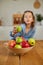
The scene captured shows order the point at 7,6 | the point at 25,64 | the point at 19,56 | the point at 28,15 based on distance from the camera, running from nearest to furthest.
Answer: the point at 25,64 < the point at 19,56 < the point at 28,15 < the point at 7,6

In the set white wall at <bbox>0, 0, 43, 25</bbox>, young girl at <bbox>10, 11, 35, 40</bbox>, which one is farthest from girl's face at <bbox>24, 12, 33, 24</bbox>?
white wall at <bbox>0, 0, 43, 25</bbox>

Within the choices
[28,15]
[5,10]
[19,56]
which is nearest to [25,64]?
[19,56]

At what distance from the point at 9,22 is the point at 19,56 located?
4.03m

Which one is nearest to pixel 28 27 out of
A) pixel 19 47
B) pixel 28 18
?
pixel 28 18

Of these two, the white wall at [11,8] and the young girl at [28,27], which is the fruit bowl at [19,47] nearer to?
the young girl at [28,27]

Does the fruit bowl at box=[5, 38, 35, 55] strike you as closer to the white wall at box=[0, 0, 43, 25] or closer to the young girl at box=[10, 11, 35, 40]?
the young girl at box=[10, 11, 35, 40]

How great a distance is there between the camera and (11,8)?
5.28 m

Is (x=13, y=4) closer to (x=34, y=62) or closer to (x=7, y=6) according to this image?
(x=7, y=6)

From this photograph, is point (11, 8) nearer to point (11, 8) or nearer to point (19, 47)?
point (11, 8)

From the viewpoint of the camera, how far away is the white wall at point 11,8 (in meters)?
5.25

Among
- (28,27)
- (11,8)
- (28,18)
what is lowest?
(28,27)

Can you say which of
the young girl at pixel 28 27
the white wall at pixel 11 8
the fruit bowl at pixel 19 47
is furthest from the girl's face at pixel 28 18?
the white wall at pixel 11 8

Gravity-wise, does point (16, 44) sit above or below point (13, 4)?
below

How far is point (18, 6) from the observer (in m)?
5.29
